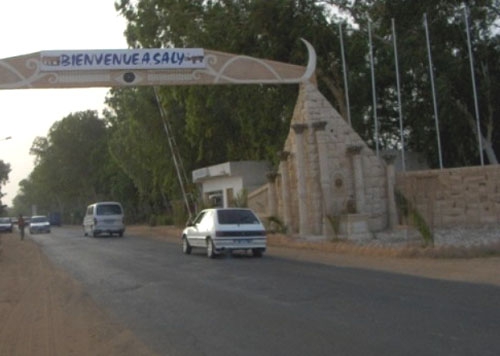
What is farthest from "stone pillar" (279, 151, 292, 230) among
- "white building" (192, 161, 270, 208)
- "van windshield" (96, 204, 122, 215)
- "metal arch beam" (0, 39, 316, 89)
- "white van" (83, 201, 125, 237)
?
"van windshield" (96, 204, 122, 215)

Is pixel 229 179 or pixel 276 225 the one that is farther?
pixel 229 179

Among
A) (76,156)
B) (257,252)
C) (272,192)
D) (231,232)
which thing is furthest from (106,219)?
(76,156)

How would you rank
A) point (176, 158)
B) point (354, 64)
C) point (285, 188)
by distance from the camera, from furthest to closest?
point (176, 158), point (354, 64), point (285, 188)

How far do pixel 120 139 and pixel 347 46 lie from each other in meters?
24.4

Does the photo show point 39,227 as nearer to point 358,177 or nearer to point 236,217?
point 358,177

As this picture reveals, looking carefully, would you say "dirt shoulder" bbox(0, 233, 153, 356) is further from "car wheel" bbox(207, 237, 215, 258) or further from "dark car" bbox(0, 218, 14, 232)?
"dark car" bbox(0, 218, 14, 232)

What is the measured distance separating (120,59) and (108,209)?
741 inches

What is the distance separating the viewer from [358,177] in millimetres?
28656

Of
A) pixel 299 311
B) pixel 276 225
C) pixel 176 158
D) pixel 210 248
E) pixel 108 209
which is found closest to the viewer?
pixel 299 311

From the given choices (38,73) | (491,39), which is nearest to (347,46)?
(491,39)

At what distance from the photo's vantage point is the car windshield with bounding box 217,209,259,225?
75.0ft

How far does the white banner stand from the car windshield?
24.5 feet

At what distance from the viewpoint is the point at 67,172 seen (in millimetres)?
89375

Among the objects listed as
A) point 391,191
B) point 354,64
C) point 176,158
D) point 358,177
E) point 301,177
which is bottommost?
point 391,191
